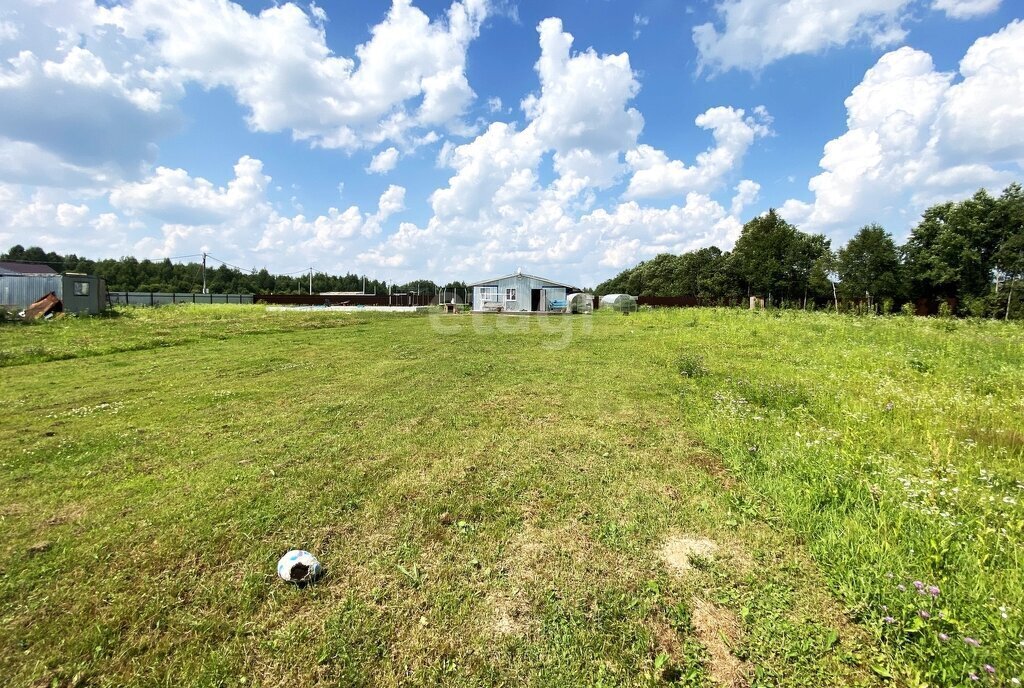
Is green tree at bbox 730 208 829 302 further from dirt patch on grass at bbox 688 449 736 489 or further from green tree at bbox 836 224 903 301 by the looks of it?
dirt patch on grass at bbox 688 449 736 489

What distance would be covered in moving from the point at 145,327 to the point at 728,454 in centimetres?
2051

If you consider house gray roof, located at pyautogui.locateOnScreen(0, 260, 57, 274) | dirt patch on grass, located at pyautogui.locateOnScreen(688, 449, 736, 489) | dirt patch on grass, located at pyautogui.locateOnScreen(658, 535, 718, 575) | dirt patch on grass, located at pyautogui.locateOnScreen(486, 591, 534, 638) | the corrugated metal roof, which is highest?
house gray roof, located at pyautogui.locateOnScreen(0, 260, 57, 274)

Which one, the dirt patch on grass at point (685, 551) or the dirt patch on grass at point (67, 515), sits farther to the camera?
the dirt patch on grass at point (67, 515)

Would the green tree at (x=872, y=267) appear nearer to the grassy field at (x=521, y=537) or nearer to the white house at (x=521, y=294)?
the white house at (x=521, y=294)

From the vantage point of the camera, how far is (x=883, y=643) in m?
2.09

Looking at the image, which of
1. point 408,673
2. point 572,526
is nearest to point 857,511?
point 572,526

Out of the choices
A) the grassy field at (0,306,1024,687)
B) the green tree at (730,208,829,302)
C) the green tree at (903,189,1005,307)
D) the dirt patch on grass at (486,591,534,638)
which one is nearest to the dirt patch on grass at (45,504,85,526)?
the grassy field at (0,306,1024,687)

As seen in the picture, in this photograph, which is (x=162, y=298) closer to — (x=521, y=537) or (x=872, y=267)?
(x=521, y=537)

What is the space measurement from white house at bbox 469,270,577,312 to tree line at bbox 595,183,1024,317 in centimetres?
2177

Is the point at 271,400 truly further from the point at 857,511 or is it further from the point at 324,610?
the point at 857,511

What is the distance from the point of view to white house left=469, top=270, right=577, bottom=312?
38375 mm

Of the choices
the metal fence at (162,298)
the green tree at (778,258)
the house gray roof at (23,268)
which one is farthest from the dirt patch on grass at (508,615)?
the house gray roof at (23,268)

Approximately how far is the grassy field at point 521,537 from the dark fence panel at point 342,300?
44734 mm

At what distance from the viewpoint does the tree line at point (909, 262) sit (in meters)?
34.2
